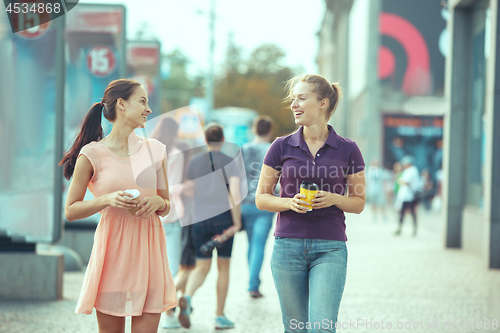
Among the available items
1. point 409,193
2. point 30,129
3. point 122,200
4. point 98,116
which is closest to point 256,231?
point 30,129

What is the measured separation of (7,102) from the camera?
255 inches

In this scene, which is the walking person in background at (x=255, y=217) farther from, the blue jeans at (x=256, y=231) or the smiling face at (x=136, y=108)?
the smiling face at (x=136, y=108)

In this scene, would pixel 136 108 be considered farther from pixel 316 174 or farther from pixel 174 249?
pixel 174 249

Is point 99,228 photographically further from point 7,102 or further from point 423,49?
point 423,49

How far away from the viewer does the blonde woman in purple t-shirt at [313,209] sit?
127 inches

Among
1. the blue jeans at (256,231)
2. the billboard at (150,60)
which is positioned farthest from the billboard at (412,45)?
the blue jeans at (256,231)

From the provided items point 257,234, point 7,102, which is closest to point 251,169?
point 257,234

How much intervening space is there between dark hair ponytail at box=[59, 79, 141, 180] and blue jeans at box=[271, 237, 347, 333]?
115 centimetres

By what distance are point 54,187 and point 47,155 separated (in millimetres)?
362

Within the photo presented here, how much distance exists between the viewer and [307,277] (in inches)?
132

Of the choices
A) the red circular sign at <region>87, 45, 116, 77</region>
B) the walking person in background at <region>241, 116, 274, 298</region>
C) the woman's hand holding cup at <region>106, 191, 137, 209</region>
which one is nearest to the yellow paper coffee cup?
the woman's hand holding cup at <region>106, 191, 137, 209</region>

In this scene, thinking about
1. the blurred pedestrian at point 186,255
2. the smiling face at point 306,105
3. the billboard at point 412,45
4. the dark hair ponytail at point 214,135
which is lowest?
the blurred pedestrian at point 186,255

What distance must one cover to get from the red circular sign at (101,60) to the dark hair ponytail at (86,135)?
23.4ft

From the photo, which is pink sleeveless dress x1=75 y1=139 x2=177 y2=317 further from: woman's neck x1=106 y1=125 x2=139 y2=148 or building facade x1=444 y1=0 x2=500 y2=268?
building facade x1=444 y1=0 x2=500 y2=268
